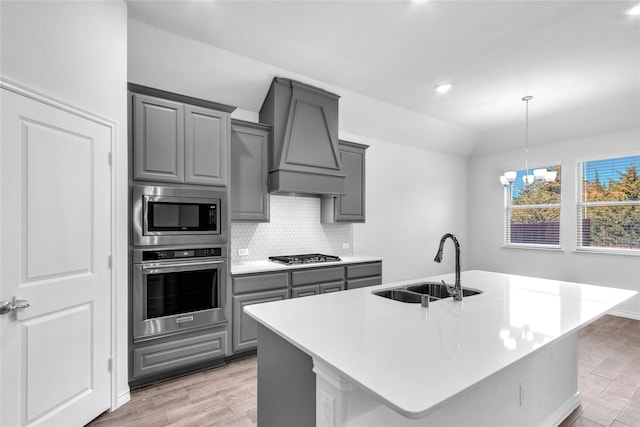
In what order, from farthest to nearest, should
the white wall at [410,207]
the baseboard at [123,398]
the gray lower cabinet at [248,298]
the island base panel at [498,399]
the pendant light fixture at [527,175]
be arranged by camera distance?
the white wall at [410,207]
the pendant light fixture at [527,175]
the gray lower cabinet at [248,298]
the baseboard at [123,398]
the island base panel at [498,399]

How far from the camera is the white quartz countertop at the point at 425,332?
3.17 ft

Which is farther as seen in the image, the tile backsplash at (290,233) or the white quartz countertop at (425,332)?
the tile backsplash at (290,233)

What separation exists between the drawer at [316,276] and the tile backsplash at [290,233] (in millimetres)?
656

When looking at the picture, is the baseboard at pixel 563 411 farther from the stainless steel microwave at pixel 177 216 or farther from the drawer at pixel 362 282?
the stainless steel microwave at pixel 177 216

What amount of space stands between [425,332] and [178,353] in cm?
227

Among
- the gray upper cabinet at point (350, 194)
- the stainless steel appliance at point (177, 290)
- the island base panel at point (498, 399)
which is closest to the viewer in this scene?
the island base panel at point (498, 399)

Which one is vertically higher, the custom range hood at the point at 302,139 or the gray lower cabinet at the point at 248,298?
the custom range hood at the point at 302,139

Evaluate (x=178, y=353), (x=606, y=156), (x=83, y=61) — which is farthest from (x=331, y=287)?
(x=606, y=156)

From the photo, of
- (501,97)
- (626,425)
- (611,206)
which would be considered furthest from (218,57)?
(611,206)

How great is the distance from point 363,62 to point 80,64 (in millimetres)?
2538

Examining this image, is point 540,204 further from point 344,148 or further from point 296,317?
point 296,317

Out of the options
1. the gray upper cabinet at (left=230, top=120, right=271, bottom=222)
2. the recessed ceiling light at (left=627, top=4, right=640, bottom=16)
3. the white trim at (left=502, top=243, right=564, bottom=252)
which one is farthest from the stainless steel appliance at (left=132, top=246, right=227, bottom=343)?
the white trim at (left=502, top=243, right=564, bottom=252)

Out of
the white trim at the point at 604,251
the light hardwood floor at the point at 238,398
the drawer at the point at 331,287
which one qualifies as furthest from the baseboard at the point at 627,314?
the drawer at the point at 331,287

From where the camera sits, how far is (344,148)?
14.3ft
